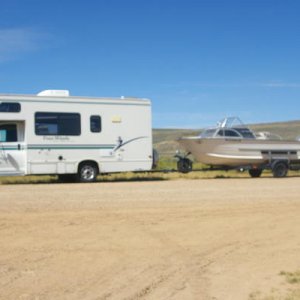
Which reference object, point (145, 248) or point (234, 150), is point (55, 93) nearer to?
point (234, 150)

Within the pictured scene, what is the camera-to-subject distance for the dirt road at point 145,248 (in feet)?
21.9

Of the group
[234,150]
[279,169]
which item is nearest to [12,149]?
[234,150]

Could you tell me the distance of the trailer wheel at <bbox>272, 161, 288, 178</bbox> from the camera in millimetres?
22438

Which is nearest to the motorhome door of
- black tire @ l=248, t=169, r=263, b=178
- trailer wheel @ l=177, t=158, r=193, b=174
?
trailer wheel @ l=177, t=158, r=193, b=174

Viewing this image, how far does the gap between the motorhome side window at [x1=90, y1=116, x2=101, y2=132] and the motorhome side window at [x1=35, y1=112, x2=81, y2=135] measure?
17.9 inches

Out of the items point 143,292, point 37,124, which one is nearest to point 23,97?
point 37,124

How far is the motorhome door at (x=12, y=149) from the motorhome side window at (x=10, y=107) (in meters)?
0.41

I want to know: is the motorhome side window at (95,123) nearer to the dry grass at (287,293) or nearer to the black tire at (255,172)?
the black tire at (255,172)

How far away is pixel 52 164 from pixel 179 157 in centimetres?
506

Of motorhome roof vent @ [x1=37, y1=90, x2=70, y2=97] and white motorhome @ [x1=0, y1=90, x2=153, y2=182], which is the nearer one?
white motorhome @ [x1=0, y1=90, x2=153, y2=182]

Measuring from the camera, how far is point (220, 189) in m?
15.9

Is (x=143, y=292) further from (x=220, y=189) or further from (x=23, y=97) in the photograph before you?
(x=23, y=97)

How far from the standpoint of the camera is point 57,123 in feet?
62.4

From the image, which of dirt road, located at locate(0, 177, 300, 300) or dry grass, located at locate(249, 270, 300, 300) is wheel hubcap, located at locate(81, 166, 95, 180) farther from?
dry grass, located at locate(249, 270, 300, 300)
